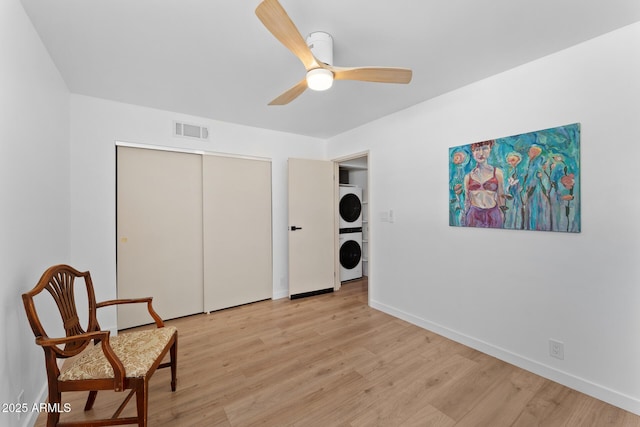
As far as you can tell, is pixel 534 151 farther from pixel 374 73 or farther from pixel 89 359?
pixel 89 359

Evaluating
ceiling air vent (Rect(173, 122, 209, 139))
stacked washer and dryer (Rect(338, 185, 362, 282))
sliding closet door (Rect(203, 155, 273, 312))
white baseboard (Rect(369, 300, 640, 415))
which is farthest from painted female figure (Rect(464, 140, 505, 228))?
ceiling air vent (Rect(173, 122, 209, 139))

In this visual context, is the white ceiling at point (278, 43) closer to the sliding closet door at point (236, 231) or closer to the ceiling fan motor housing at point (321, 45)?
the ceiling fan motor housing at point (321, 45)

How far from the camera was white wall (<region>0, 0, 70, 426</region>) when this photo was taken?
1.31 meters

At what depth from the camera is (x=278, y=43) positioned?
182cm

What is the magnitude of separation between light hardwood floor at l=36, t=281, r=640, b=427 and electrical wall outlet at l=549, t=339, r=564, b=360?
0.21 metres

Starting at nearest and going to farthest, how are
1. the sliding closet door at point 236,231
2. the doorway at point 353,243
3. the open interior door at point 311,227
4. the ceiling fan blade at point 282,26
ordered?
the ceiling fan blade at point 282,26 < the sliding closet door at point 236,231 < the open interior door at point 311,227 < the doorway at point 353,243

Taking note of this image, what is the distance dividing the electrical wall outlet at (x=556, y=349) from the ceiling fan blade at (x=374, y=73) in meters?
2.15

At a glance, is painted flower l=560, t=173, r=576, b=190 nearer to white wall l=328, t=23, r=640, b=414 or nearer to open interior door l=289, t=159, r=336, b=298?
white wall l=328, t=23, r=640, b=414

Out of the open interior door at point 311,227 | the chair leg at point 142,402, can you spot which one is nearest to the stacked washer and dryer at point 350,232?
the open interior door at point 311,227

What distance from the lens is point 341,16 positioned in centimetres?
155

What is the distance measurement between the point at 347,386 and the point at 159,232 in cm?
251

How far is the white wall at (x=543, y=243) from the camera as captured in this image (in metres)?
1.69

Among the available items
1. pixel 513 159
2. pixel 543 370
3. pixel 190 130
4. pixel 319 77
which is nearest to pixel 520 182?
pixel 513 159

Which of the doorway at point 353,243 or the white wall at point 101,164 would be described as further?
the doorway at point 353,243
